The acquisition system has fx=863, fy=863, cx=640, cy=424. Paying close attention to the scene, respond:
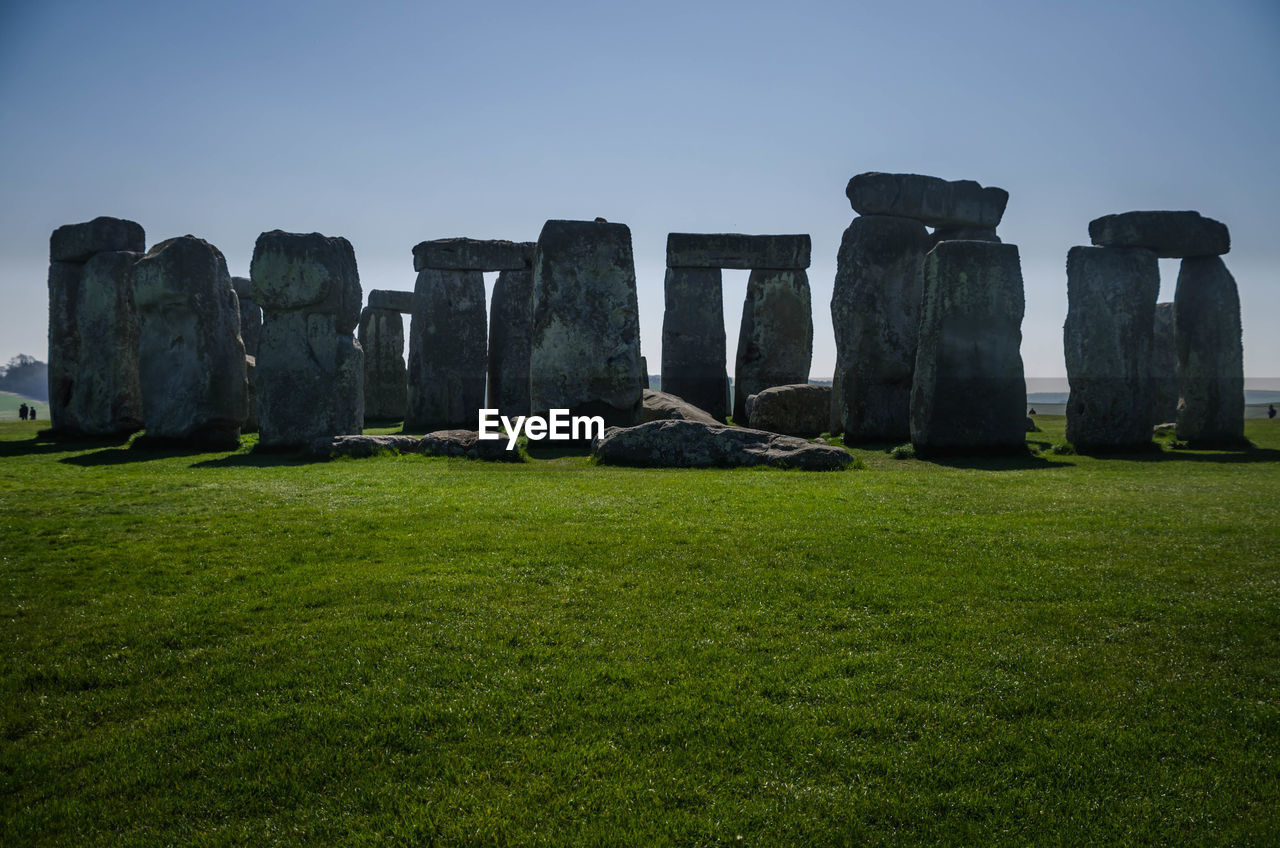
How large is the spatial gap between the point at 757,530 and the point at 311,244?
28.8 ft

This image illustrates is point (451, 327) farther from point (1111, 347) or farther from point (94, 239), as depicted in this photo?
point (1111, 347)

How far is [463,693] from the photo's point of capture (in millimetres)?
3570

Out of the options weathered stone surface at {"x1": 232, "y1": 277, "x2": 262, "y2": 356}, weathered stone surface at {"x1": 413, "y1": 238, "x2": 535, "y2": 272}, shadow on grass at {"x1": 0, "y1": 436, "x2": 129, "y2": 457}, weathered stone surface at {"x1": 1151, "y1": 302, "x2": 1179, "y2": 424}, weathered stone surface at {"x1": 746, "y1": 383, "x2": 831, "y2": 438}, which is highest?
weathered stone surface at {"x1": 413, "y1": 238, "x2": 535, "y2": 272}

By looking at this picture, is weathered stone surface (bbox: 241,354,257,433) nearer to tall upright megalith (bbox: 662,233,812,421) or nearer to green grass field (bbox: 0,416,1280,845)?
tall upright megalith (bbox: 662,233,812,421)

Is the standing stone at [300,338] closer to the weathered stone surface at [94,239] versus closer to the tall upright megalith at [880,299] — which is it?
the weathered stone surface at [94,239]

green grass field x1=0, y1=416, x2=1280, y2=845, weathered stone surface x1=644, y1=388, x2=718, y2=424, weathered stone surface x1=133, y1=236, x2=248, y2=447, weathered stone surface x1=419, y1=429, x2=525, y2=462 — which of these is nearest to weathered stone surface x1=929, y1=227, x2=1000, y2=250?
weathered stone surface x1=644, y1=388, x2=718, y2=424

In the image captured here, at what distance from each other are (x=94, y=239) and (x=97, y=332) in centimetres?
168

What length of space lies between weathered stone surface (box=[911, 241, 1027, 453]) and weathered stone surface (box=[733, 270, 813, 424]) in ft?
28.3

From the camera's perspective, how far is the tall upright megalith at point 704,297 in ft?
66.2

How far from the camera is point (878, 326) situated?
14539 millimetres

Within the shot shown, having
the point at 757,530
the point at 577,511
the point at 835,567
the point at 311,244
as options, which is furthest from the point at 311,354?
the point at 835,567

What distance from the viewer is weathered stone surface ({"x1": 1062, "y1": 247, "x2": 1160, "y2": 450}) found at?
493 inches

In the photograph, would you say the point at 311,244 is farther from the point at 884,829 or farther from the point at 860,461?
the point at 884,829

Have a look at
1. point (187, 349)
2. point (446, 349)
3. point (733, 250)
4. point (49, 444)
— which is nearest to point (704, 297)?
point (733, 250)
